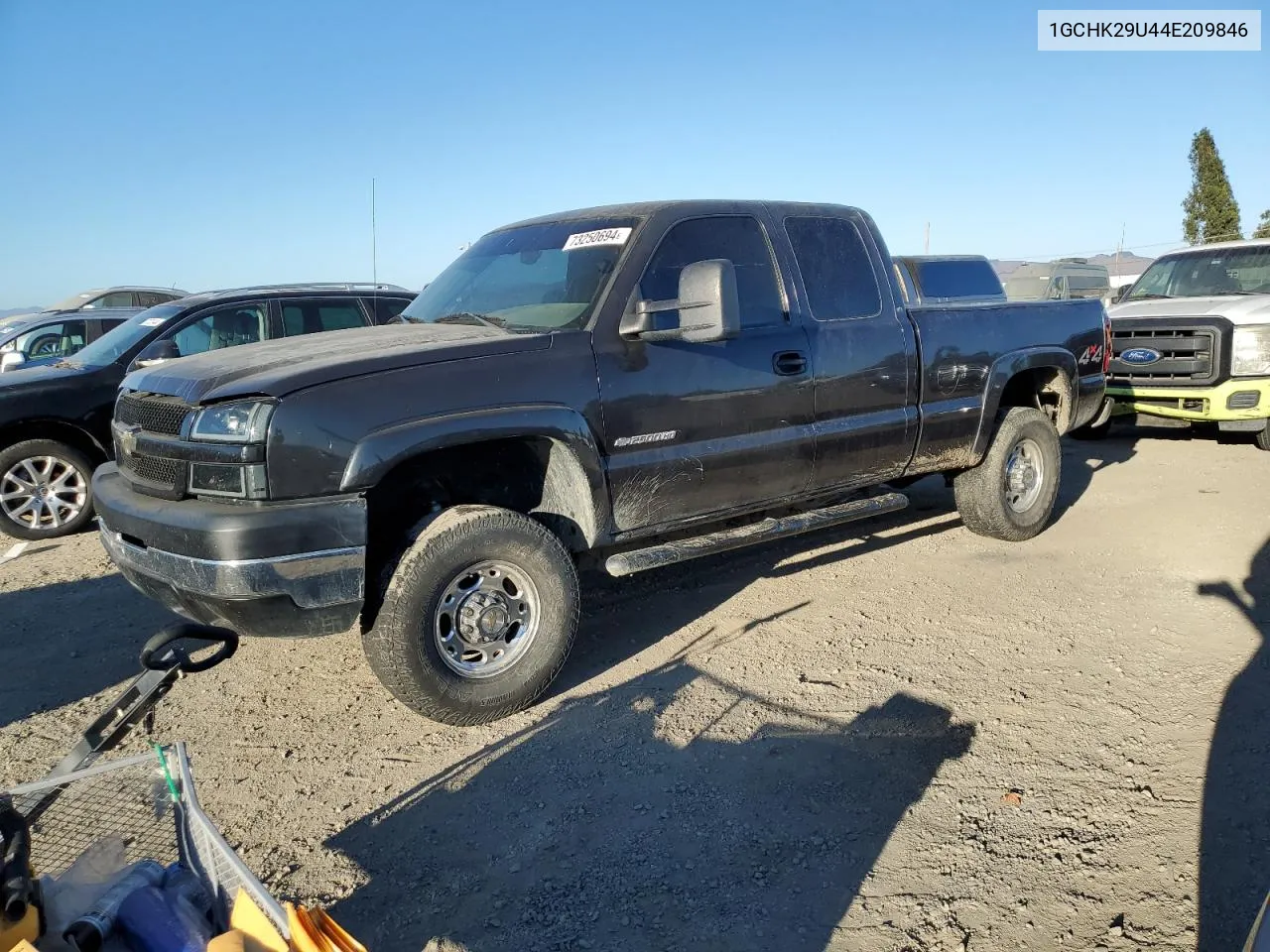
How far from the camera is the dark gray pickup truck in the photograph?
3.31 meters

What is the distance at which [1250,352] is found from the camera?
29.4 ft

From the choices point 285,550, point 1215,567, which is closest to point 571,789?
point 285,550

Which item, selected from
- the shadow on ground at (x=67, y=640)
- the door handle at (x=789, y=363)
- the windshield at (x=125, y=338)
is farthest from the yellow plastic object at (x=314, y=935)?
the windshield at (x=125, y=338)

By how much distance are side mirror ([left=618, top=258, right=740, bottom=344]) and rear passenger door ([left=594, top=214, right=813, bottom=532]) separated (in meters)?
0.10

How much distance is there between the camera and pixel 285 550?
127 inches

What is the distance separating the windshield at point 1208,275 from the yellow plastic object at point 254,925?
1096 centimetres

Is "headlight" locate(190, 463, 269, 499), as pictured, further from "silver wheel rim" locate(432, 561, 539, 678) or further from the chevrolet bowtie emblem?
"silver wheel rim" locate(432, 561, 539, 678)

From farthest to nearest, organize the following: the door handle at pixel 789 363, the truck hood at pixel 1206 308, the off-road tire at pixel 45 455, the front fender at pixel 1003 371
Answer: the truck hood at pixel 1206 308 → the off-road tire at pixel 45 455 → the front fender at pixel 1003 371 → the door handle at pixel 789 363

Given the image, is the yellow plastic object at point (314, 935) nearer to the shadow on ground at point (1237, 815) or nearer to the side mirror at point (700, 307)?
the shadow on ground at point (1237, 815)

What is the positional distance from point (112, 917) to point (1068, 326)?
620cm

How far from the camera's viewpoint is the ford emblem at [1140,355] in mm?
9609

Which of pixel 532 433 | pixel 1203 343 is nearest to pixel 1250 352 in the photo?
pixel 1203 343

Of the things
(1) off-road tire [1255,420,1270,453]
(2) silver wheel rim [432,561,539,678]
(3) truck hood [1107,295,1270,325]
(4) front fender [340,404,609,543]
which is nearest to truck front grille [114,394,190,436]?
(4) front fender [340,404,609,543]

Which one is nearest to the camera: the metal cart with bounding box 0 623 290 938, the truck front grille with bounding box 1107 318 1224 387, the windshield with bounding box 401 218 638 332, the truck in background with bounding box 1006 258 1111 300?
the metal cart with bounding box 0 623 290 938
